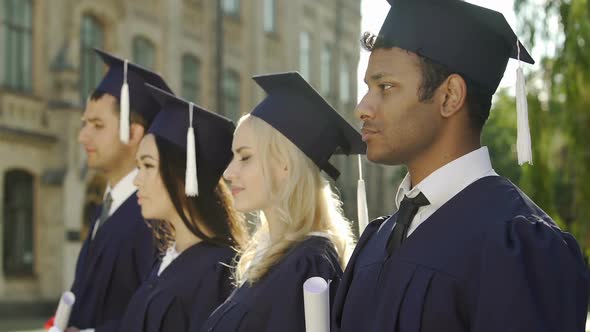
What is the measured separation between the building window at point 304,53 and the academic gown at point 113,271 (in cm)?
2582

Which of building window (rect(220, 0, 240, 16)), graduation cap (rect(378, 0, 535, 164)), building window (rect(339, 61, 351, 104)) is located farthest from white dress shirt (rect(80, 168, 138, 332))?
building window (rect(339, 61, 351, 104))

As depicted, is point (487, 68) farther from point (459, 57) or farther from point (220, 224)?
point (220, 224)

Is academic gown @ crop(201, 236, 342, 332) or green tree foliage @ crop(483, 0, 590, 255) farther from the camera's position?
green tree foliage @ crop(483, 0, 590, 255)

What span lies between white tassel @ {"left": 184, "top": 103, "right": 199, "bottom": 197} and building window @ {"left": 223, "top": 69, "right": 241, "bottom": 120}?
2171 cm

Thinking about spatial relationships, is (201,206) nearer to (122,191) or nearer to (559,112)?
(122,191)

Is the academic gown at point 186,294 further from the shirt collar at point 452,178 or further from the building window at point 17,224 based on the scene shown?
the building window at point 17,224

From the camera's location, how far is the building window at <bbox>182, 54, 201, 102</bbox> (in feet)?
81.9

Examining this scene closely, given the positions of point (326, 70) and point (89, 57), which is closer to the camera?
point (89, 57)

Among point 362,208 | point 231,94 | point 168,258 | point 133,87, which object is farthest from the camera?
point 231,94

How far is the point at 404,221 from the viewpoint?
9.12ft

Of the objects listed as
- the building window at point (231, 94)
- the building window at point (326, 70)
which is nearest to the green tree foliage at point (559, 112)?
the building window at point (231, 94)

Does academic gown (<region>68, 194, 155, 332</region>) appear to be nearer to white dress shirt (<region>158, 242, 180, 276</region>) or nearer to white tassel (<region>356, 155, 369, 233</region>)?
white dress shirt (<region>158, 242, 180, 276</region>)

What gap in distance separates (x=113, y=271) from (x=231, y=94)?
22.0m


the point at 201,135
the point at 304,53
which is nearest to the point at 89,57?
the point at 304,53
